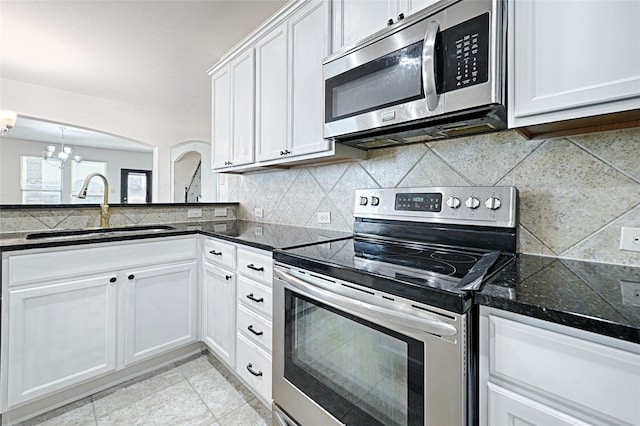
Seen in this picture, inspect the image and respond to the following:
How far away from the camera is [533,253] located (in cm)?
122

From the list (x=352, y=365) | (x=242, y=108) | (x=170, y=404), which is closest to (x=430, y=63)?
(x=352, y=365)

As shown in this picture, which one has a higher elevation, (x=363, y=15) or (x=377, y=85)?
(x=363, y=15)

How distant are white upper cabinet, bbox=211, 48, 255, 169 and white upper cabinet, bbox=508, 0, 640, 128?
170cm

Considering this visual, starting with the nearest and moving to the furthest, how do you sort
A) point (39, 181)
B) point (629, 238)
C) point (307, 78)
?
1. point (629, 238)
2. point (307, 78)
3. point (39, 181)

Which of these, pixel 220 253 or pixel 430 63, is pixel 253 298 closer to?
pixel 220 253

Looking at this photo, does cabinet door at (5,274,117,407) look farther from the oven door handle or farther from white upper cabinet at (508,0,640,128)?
white upper cabinet at (508,0,640,128)

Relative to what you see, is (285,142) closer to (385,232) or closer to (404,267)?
(385,232)

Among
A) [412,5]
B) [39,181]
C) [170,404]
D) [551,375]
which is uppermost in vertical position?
[412,5]

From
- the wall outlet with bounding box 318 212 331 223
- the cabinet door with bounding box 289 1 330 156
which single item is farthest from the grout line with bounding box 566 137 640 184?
the wall outlet with bounding box 318 212 331 223

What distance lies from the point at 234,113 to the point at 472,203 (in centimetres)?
194

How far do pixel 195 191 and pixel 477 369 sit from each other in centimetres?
606

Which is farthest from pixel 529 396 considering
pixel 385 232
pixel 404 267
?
pixel 385 232

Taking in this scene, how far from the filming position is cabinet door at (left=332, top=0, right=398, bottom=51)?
1370 mm

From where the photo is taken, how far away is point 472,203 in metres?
1.29
